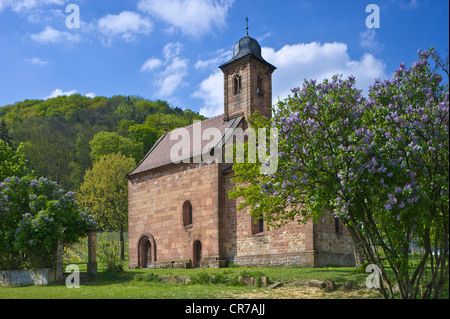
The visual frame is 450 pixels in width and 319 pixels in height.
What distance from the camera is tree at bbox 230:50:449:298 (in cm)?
1062

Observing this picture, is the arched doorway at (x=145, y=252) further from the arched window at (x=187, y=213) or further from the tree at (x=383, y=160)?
the tree at (x=383, y=160)

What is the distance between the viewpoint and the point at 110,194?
43.9 metres

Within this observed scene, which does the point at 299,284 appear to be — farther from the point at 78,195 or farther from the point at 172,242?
the point at 78,195

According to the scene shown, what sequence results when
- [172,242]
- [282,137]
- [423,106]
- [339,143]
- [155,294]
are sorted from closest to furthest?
[423,106] → [339,143] → [282,137] → [155,294] → [172,242]

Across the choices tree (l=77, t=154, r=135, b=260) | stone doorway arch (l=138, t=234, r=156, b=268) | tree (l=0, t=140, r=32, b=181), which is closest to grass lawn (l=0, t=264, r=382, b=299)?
tree (l=0, t=140, r=32, b=181)

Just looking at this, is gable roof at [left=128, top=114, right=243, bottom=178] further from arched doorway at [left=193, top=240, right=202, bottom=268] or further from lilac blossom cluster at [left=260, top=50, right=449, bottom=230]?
lilac blossom cluster at [left=260, top=50, right=449, bottom=230]

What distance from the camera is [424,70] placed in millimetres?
11562

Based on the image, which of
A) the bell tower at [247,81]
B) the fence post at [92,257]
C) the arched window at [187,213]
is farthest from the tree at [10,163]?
the bell tower at [247,81]

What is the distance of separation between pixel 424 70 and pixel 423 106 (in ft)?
3.52

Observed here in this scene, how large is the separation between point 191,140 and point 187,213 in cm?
571

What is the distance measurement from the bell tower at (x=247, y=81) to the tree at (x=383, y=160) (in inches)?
687
